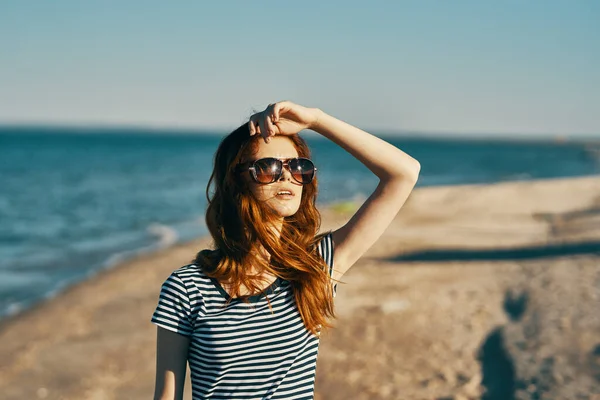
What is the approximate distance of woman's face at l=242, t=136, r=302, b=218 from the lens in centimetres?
273

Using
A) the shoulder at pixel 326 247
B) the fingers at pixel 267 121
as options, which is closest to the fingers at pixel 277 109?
the fingers at pixel 267 121

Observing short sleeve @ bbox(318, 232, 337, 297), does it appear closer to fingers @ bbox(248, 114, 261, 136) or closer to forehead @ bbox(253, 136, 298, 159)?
forehead @ bbox(253, 136, 298, 159)

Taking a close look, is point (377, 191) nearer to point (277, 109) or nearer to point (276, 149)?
point (276, 149)

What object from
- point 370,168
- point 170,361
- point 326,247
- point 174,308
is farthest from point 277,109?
point 170,361

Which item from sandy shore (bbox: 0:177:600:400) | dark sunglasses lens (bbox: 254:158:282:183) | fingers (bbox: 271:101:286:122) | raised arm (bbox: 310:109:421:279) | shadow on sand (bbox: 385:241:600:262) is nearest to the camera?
fingers (bbox: 271:101:286:122)

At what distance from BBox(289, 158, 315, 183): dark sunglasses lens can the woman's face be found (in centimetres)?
2

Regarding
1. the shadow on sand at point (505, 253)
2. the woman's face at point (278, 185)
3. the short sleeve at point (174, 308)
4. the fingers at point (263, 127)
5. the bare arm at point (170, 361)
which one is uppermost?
the shadow on sand at point (505, 253)

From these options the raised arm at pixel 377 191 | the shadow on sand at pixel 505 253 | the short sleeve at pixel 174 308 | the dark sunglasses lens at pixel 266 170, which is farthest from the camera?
the shadow on sand at pixel 505 253

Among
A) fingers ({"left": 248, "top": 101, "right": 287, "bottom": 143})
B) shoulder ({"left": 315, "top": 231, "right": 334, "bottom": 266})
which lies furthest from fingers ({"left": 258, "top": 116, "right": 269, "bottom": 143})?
shoulder ({"left": 315, "top": 231, "right": 334, "bottom": 266})

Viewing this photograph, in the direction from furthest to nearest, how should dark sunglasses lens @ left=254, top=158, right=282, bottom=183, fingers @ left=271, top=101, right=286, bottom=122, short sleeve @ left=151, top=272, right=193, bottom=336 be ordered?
dark sunglasses lens @ left=254, top=158, right=282, bottom=183 → fingers @ left=271, top=101, right=286, bottom=122 → short sleeve @ left=151, top=272, right=193, bottom=336

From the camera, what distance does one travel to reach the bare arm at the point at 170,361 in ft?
8.21

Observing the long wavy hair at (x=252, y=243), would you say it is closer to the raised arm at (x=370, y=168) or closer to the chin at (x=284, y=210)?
the chin at (x=284, y=210)

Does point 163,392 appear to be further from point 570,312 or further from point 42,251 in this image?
point 42,251

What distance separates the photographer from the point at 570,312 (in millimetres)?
9320
